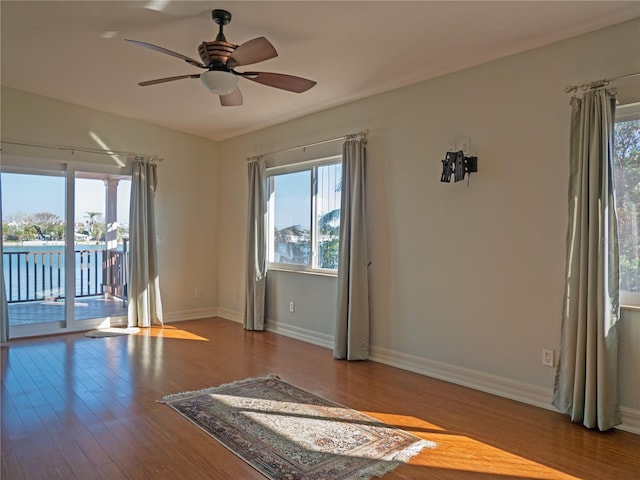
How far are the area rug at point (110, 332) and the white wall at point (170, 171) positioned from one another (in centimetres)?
75

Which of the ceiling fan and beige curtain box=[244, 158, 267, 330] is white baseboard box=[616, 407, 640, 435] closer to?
the ceiling fan

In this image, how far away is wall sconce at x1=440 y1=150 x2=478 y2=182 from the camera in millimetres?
3719

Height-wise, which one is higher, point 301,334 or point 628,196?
point 628,196

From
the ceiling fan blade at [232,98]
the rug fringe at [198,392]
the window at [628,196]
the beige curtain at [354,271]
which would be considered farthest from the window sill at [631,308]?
the ceiling fan blade at [232,98]

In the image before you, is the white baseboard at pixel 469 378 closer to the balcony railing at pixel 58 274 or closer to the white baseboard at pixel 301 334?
the white baseboard at pixel 301 334

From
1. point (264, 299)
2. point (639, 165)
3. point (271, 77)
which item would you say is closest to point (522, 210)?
point (639, 165)

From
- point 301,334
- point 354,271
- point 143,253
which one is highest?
point 143,253

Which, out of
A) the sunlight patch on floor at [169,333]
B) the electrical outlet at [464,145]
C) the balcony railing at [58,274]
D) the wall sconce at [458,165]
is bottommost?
the sunlight patch on floor at [169,333]

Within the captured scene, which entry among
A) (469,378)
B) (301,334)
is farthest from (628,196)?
(301,334)

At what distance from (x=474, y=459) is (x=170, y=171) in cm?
540

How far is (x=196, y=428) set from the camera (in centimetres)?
288

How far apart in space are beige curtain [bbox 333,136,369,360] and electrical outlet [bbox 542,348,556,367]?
168 centimetres

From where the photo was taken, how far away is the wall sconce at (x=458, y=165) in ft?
12.2

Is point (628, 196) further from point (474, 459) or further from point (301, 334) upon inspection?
point (301, 334)
